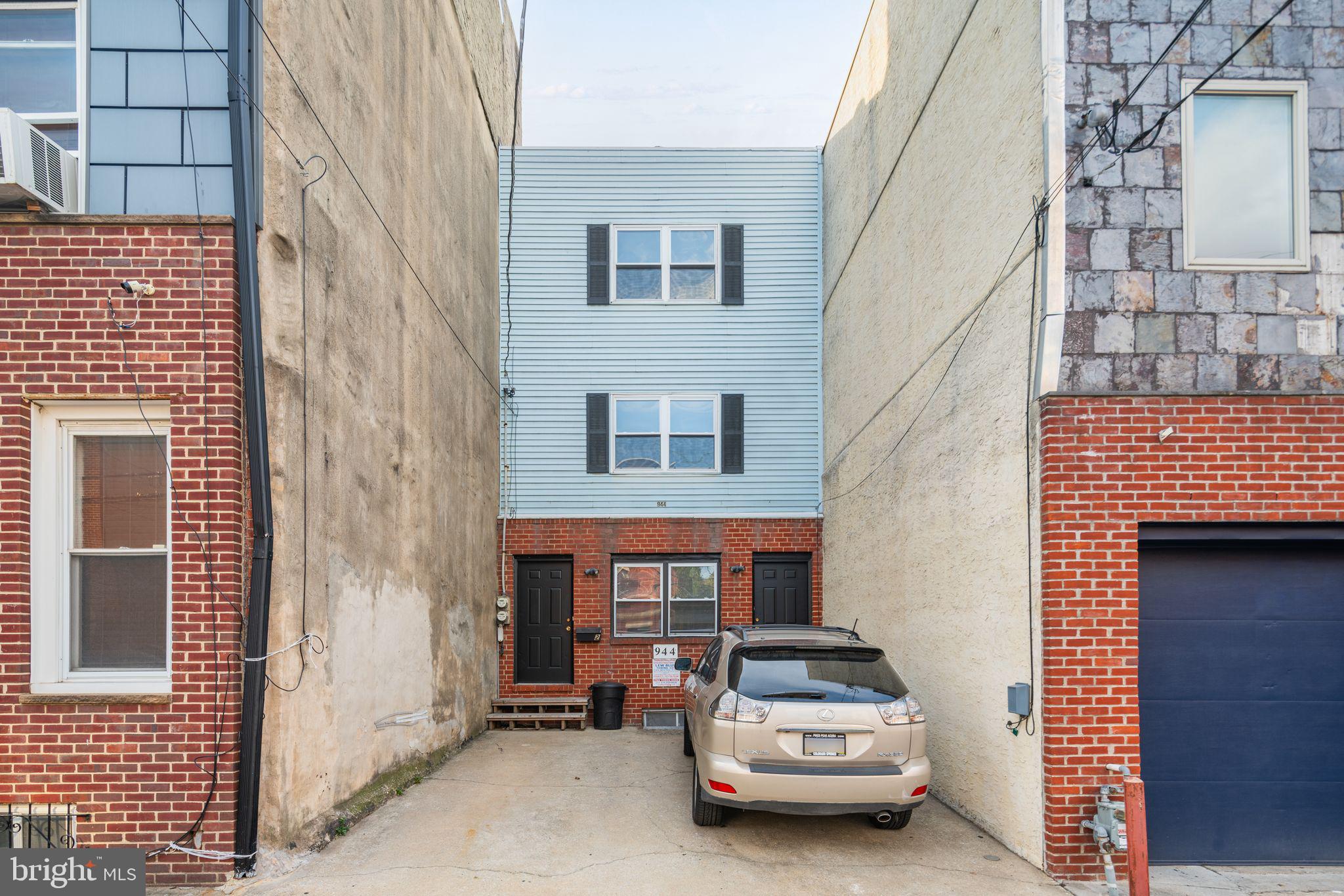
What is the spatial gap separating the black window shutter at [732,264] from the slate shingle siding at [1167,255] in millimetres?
8083

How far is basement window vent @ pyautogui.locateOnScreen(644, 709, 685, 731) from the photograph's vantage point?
12.4 metres

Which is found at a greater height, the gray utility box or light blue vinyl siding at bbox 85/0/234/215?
light blue vinyl siding at bbox 85/0/234/215

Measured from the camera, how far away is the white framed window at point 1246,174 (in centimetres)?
596

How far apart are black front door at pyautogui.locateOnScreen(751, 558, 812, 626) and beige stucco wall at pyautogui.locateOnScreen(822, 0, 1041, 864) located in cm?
145

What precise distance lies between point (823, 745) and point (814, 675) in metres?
0.54

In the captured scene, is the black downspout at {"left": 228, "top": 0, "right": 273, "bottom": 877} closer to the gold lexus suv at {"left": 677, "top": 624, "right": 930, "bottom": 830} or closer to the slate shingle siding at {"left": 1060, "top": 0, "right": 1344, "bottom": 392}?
the gold lexus suv at {"left": 677, "top": 624, "right": 930, "bottom": 830}

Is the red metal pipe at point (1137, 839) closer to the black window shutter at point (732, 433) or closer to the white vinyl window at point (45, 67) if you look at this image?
the white vinyl window at point (45, 67)

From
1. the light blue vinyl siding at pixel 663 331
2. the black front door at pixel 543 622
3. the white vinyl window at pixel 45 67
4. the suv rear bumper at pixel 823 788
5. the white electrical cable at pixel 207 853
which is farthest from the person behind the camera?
the light blue vinyl siding at pixel 663 331

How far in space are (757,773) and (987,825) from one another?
2.17 metres

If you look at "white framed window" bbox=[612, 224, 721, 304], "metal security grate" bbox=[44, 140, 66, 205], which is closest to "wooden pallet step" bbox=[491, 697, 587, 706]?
"white framed window" bbox=[612, 224, 721, 304]

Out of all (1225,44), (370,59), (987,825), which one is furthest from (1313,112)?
(370,59)

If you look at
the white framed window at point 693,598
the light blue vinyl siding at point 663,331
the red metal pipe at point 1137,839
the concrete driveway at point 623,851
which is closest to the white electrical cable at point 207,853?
the concrete driveway at point 623,851

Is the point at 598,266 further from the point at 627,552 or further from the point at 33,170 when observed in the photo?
the point at 33,170

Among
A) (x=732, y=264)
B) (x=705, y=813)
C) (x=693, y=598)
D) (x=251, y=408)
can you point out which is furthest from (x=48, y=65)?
(x=693, y=598)
